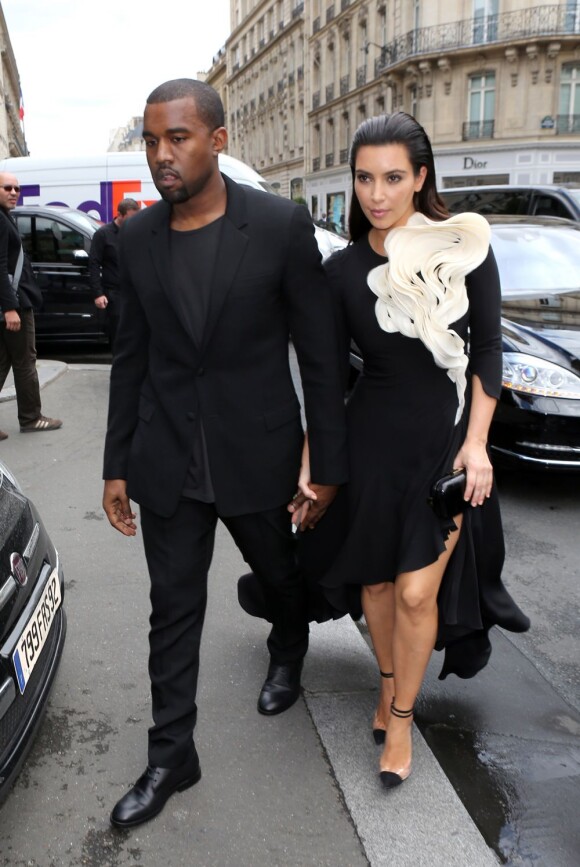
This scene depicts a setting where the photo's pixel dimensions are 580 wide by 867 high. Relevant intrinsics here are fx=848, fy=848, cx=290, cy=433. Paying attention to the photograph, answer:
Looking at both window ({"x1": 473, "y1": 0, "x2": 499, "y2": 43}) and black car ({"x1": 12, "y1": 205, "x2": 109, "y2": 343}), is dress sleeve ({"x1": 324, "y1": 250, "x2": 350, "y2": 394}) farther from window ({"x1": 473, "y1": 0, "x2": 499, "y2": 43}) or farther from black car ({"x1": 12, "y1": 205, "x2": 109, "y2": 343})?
window ({"x1": 473, "y1": 0, "x2": 499, "y2": 43})

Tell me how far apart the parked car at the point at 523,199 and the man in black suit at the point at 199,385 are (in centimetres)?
912

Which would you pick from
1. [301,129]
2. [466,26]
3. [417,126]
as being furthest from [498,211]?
[301,129]

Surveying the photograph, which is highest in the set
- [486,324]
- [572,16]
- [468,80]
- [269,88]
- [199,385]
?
[269,88]

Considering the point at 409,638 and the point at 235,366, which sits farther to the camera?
the point at 409,638

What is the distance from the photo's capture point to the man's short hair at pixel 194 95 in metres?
2.08

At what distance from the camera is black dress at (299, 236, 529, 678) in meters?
2.34

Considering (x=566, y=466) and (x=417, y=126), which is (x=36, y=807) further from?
(x=566, y=466)

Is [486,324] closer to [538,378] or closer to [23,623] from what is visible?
[23,623]

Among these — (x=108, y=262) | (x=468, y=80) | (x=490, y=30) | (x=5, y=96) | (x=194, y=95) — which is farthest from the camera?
(x=5, y=96)

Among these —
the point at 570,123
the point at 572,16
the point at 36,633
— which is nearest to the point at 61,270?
the point at 36,633

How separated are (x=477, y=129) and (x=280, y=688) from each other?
36.7 metres

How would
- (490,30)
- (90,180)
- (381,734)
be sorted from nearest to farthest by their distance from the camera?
(381,734), (90,180), (490,30)

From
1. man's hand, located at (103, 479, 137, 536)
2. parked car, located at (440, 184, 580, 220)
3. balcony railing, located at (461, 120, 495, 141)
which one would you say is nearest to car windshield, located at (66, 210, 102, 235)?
parked car, located at (440, 184, 580, 220)

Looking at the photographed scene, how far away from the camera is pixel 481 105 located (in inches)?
1414
